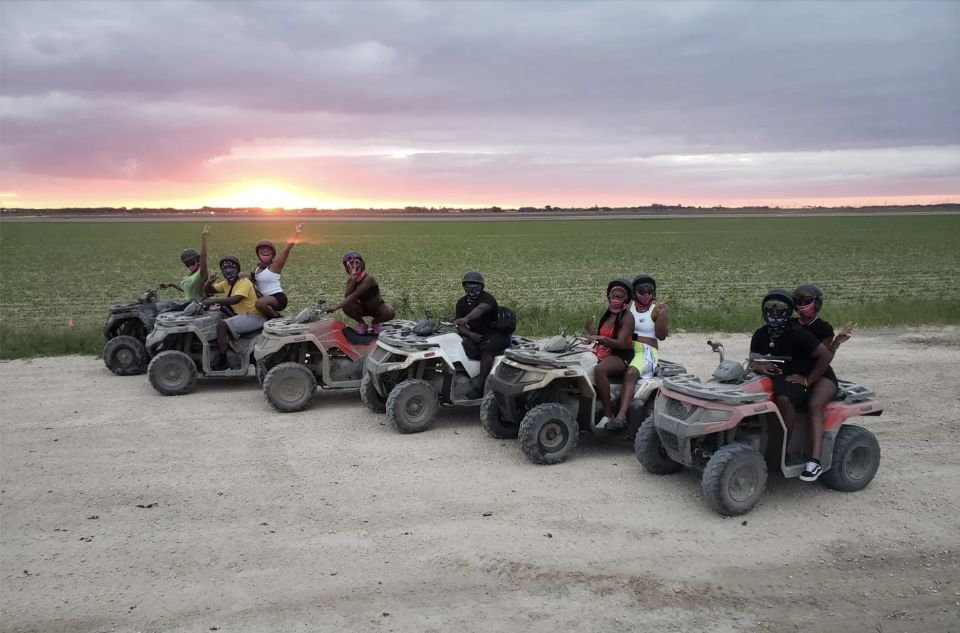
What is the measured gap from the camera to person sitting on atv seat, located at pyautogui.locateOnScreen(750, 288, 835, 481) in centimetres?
630

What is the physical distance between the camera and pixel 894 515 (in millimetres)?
6242

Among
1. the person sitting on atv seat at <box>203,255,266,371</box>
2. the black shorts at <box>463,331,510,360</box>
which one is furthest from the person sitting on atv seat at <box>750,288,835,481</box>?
the person sitting on atv seat at <box>203,255,266,371</box>

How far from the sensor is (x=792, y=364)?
6.48 metres

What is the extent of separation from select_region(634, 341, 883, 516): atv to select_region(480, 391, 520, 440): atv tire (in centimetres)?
169

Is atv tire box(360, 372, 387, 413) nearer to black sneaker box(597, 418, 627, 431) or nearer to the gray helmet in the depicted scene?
black sneaker box(597, 418, 627, 431)

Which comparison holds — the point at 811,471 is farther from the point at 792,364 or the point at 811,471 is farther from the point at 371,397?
the point at 371,397

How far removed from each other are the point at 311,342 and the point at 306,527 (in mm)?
4272

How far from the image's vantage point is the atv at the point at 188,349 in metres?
10.4

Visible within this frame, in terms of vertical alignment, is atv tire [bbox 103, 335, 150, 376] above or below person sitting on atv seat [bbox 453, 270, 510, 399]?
below

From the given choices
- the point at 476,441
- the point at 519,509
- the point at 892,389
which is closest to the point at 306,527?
the point at 519,509

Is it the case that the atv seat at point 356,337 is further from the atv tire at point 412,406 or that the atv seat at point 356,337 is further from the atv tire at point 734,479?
the atv tire at point 734,479

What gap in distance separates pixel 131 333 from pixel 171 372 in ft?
7.47

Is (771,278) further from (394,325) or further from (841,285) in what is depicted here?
(394,325)

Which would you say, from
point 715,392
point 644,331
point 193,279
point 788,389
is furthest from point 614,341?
point 193,279
